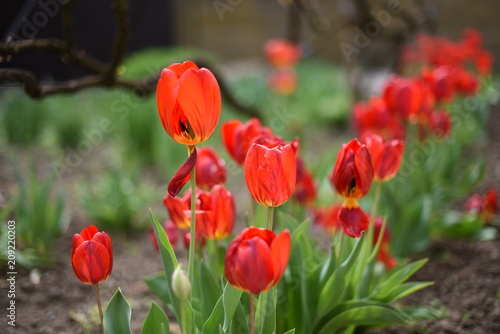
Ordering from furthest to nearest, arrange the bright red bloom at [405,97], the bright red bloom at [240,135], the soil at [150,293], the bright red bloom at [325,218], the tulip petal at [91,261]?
the bright red bloom at [325,218] < the bright red bloom at [405,97] < the soil at [150,293] < the bright red bloom at [240,135] < the tulip petal at [91,261]

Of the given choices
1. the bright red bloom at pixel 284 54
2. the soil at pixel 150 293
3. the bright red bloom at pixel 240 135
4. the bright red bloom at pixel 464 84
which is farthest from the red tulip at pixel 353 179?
the bright red bloom at pixel 284 54

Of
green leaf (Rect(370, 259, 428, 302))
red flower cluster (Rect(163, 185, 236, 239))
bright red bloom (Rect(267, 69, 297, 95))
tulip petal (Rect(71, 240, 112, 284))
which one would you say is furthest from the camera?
bright red bloom (Rect(267, 69, 297, 95))

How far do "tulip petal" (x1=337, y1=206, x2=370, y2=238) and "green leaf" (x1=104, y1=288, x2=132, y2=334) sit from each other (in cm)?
45

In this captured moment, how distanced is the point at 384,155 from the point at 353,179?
0.18 meters

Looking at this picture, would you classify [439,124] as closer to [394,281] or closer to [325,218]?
[325,218]

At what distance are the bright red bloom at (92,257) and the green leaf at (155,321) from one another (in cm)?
11

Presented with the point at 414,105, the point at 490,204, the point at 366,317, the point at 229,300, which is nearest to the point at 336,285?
the point at 366,317

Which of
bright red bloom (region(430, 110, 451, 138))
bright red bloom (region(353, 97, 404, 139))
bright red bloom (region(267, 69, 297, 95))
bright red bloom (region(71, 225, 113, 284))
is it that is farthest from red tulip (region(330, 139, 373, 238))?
bright red bloom (region(267, 69, 297, 95))

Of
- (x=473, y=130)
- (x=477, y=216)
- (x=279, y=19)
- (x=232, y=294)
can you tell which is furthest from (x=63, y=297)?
(x=279, y=19)

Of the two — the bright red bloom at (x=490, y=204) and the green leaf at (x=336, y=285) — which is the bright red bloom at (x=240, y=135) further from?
the bright red bloom at (x=490, y=204)

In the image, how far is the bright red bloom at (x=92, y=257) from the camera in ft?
3.19

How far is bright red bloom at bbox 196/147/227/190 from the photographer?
50.0 inches

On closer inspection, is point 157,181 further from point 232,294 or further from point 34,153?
point 232,294

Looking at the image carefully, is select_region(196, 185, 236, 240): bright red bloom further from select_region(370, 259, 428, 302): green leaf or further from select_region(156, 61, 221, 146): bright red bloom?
select_region(370, 259, 428, 302): green leaf
